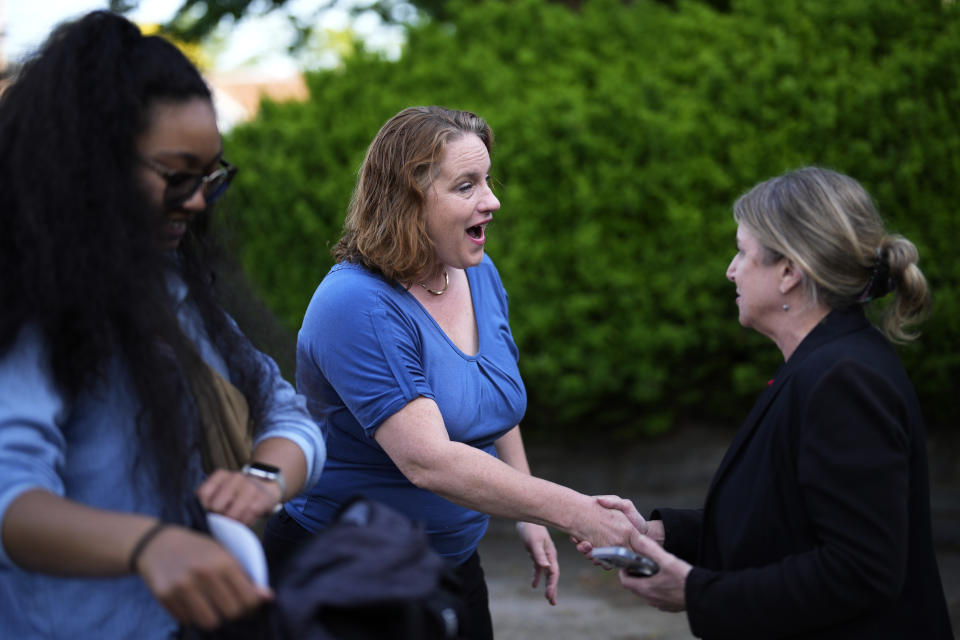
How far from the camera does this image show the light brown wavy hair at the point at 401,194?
2721mm

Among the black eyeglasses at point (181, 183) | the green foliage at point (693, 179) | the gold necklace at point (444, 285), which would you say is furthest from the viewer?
the green foliage at point (693, 179)

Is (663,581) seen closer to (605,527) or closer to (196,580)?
(605,527)

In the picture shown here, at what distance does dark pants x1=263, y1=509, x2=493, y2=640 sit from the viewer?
276 cm

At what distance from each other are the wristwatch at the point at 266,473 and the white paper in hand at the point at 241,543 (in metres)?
0.13

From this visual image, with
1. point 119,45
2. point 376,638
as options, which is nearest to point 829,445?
point 376,638

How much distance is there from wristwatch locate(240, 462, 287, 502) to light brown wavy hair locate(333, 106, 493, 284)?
1.05 metres

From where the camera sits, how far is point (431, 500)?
275 cm

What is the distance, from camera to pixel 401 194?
276cm

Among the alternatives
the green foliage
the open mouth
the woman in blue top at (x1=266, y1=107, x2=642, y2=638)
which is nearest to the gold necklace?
the woman in blue top at (x1=266, y1=107, x2=642, y2=638)

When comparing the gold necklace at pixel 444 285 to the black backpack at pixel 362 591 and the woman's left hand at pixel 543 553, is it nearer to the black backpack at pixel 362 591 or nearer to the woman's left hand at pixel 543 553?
the woman's left hand at pixel 543 553

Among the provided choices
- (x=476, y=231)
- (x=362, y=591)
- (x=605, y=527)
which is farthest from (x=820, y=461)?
(x=476, y=231)

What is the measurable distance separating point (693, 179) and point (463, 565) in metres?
3.75

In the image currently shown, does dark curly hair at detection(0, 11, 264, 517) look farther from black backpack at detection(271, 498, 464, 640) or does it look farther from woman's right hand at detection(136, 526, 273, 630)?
black backpack at detection(271, 498, 464, 640)

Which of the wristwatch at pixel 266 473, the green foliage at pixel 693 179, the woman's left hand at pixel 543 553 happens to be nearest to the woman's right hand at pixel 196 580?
the wristwatch at pixel 266 473
